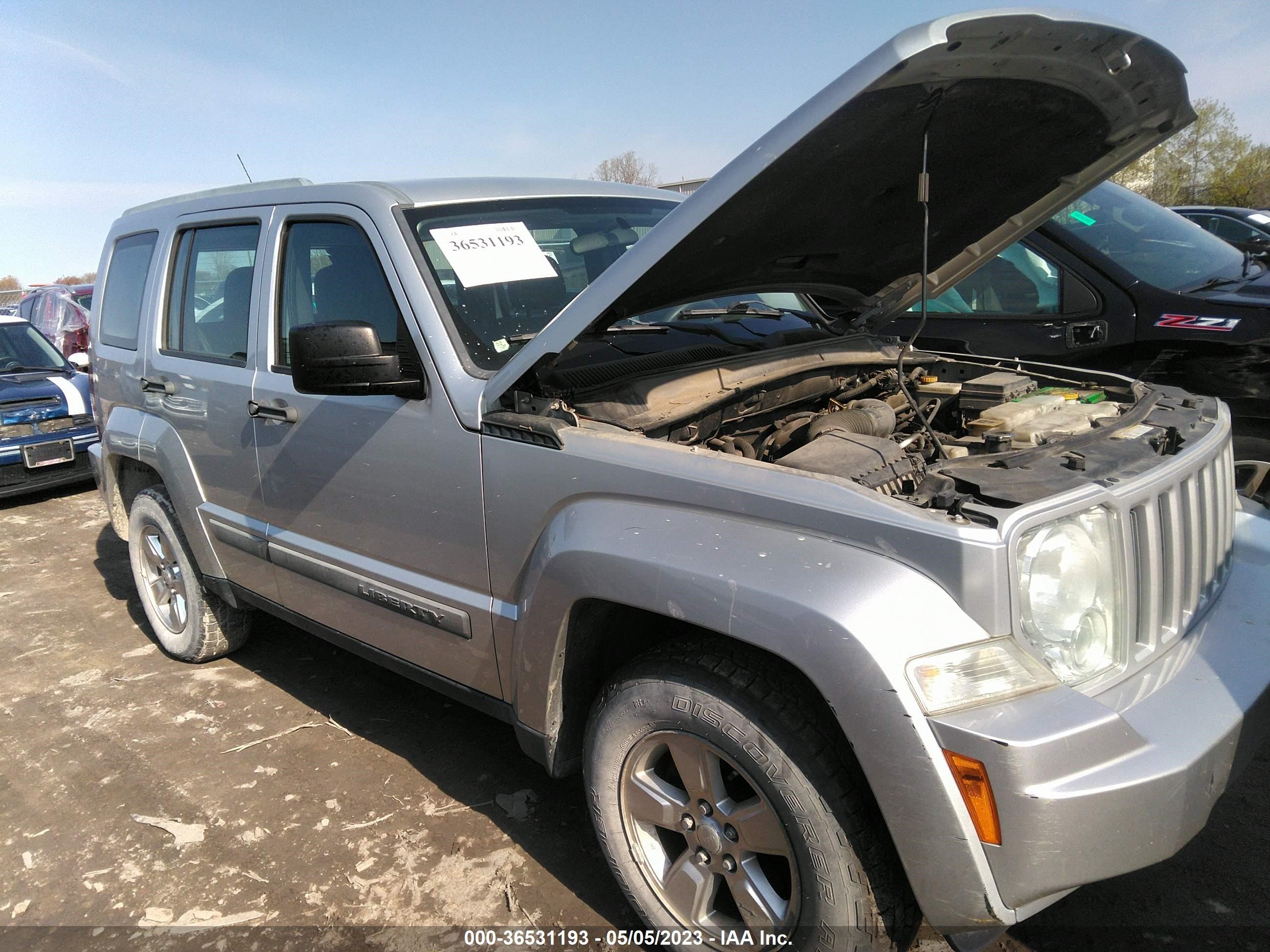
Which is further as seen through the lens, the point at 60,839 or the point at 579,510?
the point at 60,839

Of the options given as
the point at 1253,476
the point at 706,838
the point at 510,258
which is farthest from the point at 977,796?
the point at 1253,476

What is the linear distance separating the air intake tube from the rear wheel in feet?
7.02

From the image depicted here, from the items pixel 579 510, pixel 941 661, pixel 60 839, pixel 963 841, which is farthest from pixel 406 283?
pixel 60 839

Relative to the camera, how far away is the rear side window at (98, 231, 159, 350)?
3.87m

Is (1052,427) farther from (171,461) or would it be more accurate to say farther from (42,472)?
(42,472)

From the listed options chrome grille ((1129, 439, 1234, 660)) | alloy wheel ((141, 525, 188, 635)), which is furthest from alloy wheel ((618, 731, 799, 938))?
alloy wheel ((141, 525, 188, 635))

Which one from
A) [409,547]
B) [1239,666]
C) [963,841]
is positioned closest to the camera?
[963,841]

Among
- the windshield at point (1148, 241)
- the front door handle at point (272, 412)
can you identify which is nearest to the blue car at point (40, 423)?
the front door handle at point (272, 412)

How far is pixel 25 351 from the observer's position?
7961 mm

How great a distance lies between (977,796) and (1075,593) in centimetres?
47

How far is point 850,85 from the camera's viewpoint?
1.71 m

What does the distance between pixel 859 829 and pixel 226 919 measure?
1857 mm

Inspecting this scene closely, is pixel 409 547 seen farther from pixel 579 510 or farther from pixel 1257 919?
pixel 1257 919

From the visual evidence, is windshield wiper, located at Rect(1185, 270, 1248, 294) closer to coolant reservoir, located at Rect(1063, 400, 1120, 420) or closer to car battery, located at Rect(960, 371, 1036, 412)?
car battery, located at Rect(960, 371, 1036, 412)
